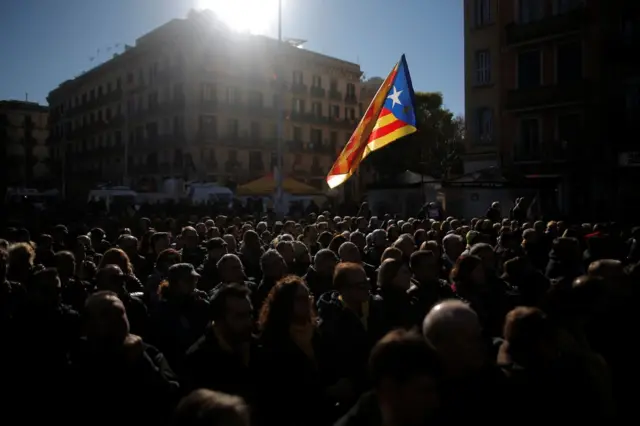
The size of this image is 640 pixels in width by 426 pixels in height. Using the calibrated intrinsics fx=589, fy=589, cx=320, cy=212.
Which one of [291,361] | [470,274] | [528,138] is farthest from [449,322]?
[528,138]

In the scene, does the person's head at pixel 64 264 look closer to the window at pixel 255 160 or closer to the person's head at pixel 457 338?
the person's head at pixel 457 338

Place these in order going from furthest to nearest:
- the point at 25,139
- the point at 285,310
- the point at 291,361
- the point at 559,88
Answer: the point at 25,139 < the point at 559,88 < the point at 285,310 < the point at 291,361

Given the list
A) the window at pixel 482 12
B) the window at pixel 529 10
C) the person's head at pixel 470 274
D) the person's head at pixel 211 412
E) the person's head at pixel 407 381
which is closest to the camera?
the person's head at pixel 211 412

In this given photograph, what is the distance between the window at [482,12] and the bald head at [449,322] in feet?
96.0

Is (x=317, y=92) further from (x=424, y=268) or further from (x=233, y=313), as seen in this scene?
(x=233, y=313)

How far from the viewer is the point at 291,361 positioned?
11.9ft

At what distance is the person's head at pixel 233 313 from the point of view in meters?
3.73

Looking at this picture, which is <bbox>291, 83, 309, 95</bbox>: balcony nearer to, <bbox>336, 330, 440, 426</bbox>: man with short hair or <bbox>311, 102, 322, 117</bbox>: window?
<bbox>311, 102, 322, 117</bbox>: window

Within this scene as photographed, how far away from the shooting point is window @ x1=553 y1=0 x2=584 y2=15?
26131 mm

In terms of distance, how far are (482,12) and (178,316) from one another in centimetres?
2868

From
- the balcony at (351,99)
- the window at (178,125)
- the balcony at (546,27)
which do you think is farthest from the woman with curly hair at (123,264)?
the balcony at (351,99)

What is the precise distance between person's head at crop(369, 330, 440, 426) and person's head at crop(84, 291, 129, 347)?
1.71 metres

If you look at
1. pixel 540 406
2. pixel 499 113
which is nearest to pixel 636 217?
pixel 499 113

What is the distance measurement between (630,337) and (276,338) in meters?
2.31
